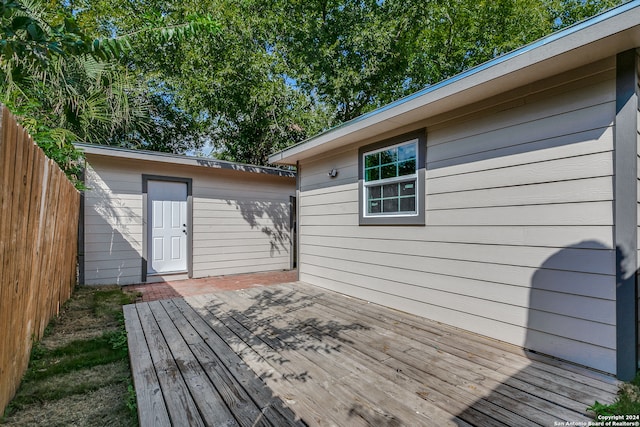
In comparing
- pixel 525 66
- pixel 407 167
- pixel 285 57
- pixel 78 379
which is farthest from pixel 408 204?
pixel 285 57

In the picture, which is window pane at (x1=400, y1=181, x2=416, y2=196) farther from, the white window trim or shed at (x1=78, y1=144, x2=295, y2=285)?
shed at (x1=78, y1=144, x2=295, y2=285)

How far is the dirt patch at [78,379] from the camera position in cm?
179

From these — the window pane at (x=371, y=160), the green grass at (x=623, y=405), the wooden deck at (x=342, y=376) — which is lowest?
the wooden deck at (x=342, y=376)

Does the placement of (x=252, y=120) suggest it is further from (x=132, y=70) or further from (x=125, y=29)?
(x=125, y=29)

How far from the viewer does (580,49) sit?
2.06 metres

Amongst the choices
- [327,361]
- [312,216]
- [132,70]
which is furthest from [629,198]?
[132,70]

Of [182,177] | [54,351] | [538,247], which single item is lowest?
[54,351]

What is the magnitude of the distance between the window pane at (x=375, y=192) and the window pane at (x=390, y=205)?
139 millimetres

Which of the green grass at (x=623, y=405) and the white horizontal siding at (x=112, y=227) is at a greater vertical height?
the white horizontal siding at (x=112, y=227)

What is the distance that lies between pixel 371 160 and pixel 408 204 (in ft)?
2.93

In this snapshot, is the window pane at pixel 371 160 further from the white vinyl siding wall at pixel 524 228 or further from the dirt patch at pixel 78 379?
the dirt patch at pixel 78 379

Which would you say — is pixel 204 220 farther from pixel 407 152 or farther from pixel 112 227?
pixel 407 152

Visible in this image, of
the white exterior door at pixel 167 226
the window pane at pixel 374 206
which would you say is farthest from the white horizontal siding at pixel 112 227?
the window pane at pixel 374 206

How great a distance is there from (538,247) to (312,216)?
11.4ft
